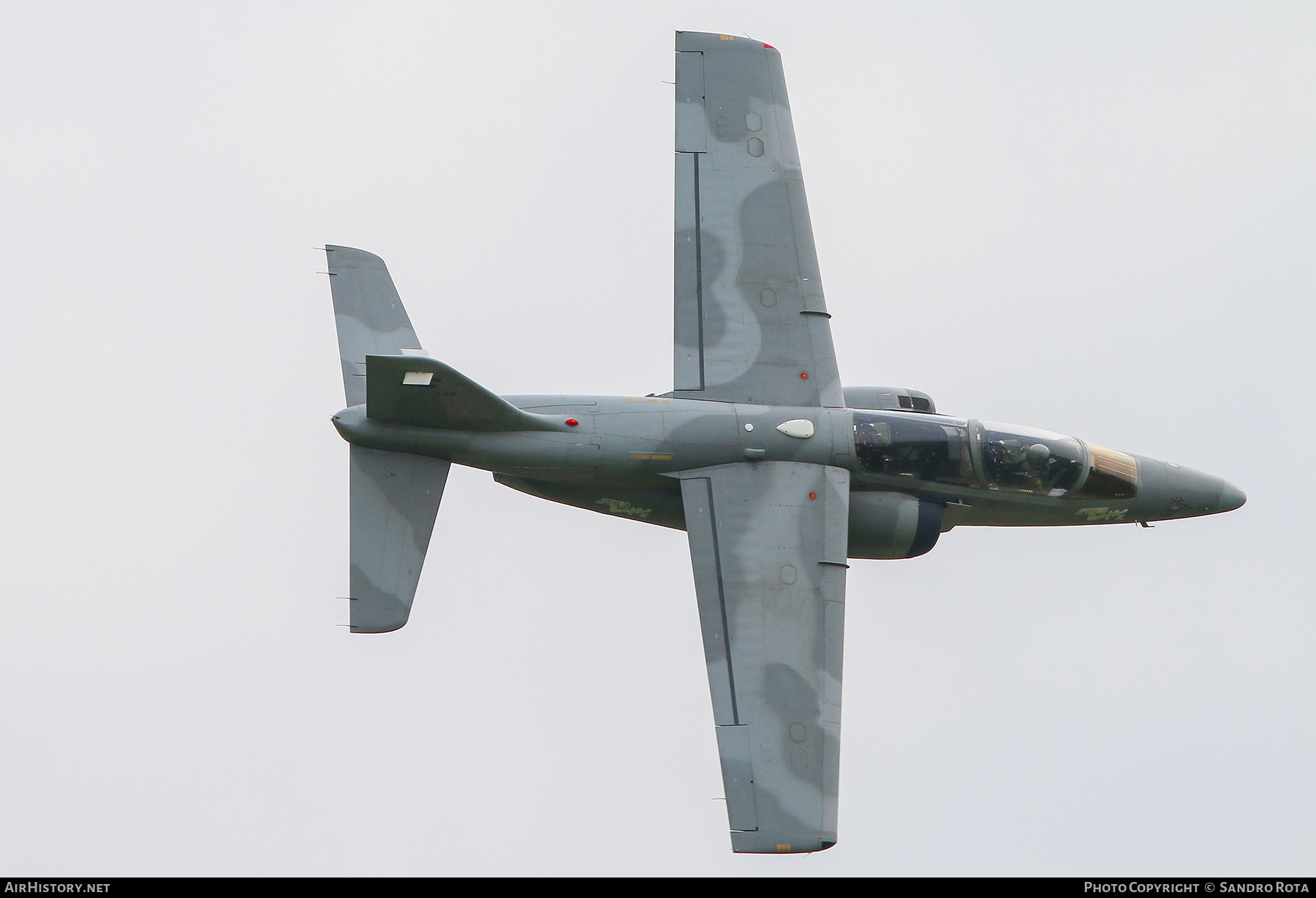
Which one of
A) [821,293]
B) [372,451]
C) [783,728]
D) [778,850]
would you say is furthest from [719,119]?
[778,850]

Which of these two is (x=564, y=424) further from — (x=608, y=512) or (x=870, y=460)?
(x=870, y=460)

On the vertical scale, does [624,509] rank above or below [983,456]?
below

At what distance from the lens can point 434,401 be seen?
19734mm

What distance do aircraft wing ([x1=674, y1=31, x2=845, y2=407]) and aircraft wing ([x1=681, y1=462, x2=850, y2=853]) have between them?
5.15ft

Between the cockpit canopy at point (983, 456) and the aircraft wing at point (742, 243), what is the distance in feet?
3.18

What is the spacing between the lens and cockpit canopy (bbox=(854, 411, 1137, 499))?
20781 mm

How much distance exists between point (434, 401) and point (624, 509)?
342 cm

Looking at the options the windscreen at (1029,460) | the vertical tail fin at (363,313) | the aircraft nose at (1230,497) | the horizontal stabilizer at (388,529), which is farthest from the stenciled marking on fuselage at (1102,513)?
the vertical tail fin at (363,313)

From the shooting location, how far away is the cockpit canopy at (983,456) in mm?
20781

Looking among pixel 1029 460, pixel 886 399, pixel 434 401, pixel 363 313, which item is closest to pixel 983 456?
pixel 1029 460

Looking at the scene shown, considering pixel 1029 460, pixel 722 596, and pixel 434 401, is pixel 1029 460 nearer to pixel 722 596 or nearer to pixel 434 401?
pixel 722 596

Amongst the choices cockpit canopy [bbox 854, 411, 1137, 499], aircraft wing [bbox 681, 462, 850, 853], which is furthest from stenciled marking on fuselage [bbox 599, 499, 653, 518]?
cockpit canopy [bbox 854, 411, 1137, 499]

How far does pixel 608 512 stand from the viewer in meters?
21.3

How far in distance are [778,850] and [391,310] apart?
9.65 meters
